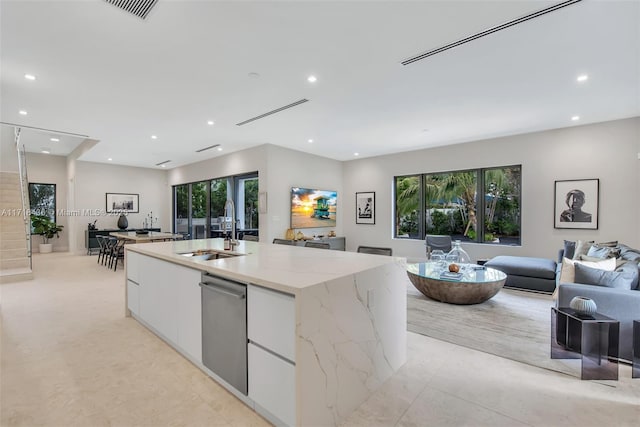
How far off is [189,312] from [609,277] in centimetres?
379

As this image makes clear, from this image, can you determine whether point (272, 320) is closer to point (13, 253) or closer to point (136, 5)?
point (136, 5)

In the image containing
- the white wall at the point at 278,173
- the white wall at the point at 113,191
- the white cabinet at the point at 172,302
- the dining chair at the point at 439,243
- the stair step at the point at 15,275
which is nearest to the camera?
the white cabinet at the point at 172,302

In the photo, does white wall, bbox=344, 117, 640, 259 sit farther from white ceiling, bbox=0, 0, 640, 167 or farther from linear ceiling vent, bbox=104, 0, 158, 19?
linear ceiling vent, bbox=104, 0, 158, 19

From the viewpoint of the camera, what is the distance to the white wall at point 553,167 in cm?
490

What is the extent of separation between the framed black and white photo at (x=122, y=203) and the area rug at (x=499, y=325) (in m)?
10.0

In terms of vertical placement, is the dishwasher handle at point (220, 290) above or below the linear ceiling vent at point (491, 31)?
below

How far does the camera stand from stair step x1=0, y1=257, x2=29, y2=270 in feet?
19.0

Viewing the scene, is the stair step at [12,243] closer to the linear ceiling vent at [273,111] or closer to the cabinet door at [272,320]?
the linear ceiling vent at [273,111]

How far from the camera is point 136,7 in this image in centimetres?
231

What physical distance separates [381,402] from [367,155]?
6.75 m

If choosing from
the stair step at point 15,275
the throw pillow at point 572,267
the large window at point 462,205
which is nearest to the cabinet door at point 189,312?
the throw pillow at point 572,267

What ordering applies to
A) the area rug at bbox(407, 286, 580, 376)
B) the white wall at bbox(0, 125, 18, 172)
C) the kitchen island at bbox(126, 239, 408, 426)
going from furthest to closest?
the white wall at bbox(0, 125, 18, 172) < the area rug at bbox(407, 286, 580, 376) < the kitchen island at bbox(126, 239, 408, 426)

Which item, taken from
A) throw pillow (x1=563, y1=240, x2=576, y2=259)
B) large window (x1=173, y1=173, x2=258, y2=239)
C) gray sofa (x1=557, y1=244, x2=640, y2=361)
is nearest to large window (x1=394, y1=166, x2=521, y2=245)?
throw pillow (x1=563, y1=240, x2=576, y2=259)

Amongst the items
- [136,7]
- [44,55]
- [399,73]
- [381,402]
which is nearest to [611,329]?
[381,402]
